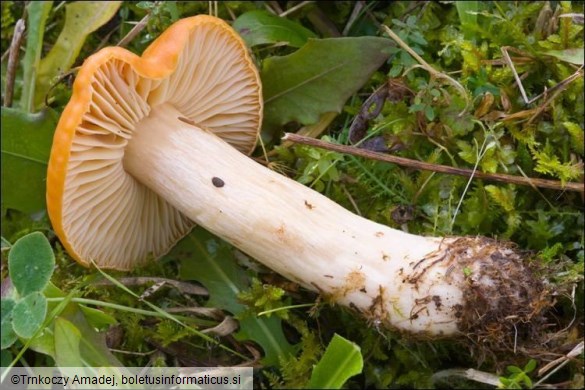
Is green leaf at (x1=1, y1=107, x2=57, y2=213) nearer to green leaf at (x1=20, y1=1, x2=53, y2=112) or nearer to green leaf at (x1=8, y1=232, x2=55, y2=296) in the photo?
green leaf at (x1=20, y1=1, x2=53, y2=112)

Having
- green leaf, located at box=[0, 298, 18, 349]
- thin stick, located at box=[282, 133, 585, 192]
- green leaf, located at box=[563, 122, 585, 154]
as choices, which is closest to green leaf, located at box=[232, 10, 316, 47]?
thin stick, located at box=[282, 133, 585, 192]

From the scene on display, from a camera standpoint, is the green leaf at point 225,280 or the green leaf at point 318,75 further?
the green leaf at point 318,75

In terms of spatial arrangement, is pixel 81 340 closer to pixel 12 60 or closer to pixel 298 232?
pixel 298 232

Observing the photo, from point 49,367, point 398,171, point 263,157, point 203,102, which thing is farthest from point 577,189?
point 49,367

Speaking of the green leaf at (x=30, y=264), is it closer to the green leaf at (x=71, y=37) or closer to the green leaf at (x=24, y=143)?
the green leaf at (x=24, y=143)
